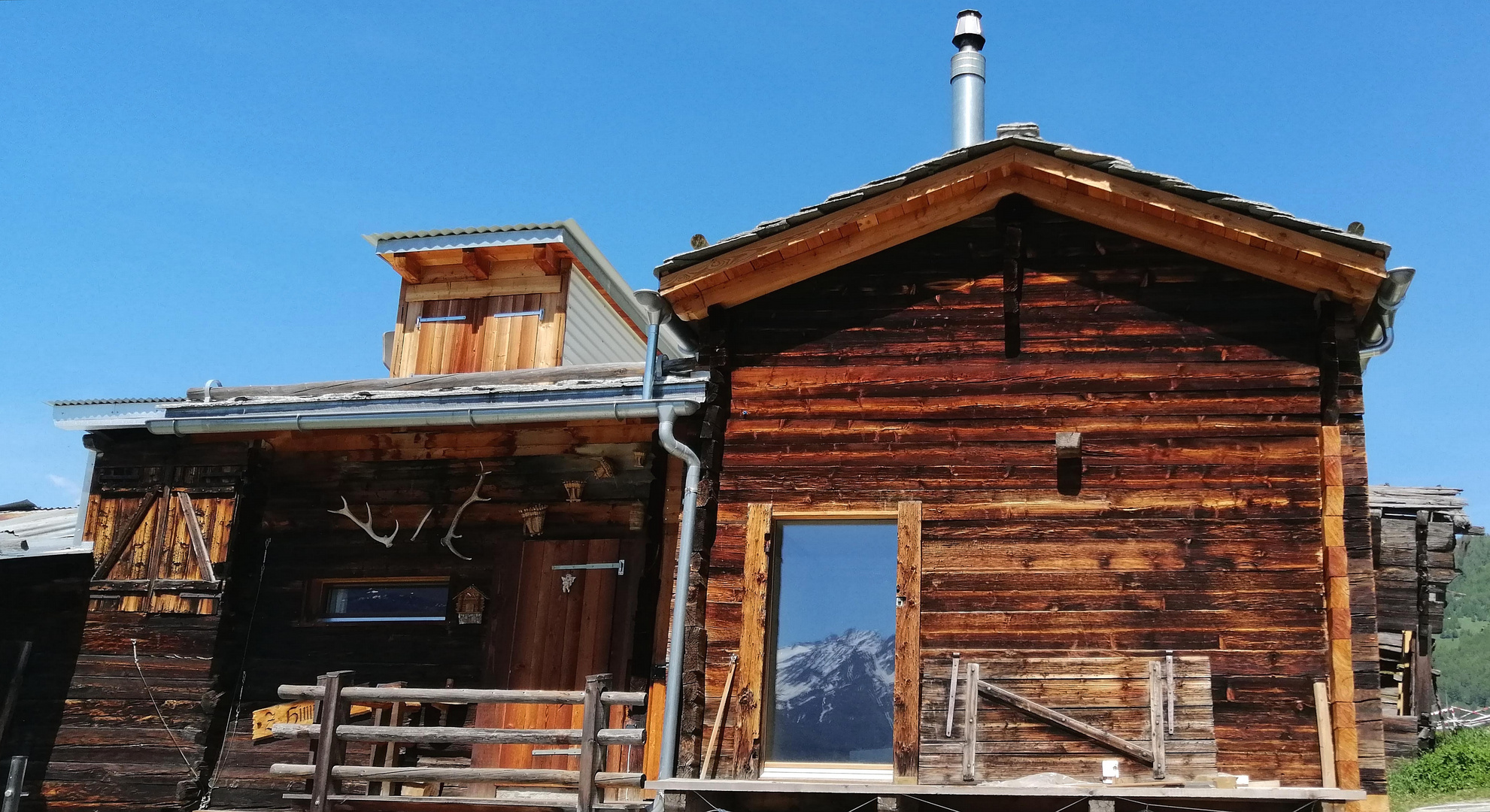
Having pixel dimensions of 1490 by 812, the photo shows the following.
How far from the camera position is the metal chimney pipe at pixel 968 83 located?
1315 centimetres

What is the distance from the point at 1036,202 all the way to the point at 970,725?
13.6ft

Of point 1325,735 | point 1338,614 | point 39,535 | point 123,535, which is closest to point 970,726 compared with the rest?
point 1325,735

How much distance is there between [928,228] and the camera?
1001 cm

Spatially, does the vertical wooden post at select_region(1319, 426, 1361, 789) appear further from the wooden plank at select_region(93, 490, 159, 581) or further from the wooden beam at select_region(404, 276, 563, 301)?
the wooden plank at select_region(93, 490, 159, 581)

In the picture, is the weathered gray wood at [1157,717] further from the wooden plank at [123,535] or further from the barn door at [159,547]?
the wooden plank at [123,535]

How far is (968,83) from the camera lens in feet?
43.8

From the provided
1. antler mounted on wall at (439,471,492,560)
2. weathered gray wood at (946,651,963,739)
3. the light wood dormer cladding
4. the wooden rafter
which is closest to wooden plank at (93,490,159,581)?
antler mounted on wall at (439,471,492,560)

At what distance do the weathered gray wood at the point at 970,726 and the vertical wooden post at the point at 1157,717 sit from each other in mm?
1205

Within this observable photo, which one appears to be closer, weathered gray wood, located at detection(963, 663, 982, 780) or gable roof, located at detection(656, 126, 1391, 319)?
weathered gray wood, located at detection(963, 663, 982, 780)

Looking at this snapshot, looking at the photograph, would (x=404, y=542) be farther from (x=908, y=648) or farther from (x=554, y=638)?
(x=908, y=648)

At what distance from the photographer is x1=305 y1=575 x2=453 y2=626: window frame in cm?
1237

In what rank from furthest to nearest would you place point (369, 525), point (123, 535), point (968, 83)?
1. point (968, 83)
2. point (369, 525)
3. point (123, 535)

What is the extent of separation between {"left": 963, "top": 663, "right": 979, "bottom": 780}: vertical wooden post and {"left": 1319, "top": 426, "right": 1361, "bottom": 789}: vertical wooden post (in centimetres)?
243

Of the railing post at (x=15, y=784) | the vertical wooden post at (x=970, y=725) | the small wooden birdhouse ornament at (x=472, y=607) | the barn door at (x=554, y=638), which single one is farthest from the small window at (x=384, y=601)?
the vertical wooden post at (x=970, y=725)
